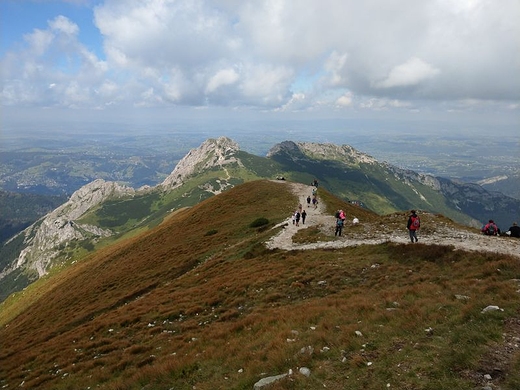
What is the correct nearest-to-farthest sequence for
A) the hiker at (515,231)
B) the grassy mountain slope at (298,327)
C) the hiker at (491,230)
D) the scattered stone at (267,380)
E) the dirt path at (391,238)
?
the grassy mountain slope at (298,327) < the scattered stone at (267,380) < the dirt path at (391,238) < the hiker at (515,231) < the hiker at (491,230)

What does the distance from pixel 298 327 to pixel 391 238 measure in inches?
761

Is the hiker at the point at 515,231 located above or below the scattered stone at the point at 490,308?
below

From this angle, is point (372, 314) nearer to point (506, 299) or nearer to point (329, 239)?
point (506, 299)

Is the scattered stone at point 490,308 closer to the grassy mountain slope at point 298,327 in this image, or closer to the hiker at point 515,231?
the grassy mountain slope at point 298,327

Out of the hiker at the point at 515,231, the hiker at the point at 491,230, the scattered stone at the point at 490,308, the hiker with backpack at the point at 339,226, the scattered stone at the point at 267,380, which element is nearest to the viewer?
the scattered stone at the point at 267,380

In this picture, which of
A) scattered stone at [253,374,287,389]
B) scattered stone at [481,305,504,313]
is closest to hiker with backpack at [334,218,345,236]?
scattered stone at [481,305,504,313]

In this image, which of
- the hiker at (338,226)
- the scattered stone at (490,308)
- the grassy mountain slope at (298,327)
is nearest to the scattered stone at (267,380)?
the grassy mountain slope at (298,327)

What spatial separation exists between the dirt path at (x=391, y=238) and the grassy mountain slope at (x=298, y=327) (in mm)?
1894

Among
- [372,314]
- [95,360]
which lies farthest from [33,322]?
[372,314]

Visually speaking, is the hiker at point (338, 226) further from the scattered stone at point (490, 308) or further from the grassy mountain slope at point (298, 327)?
the scattered stone at point (490, 308)

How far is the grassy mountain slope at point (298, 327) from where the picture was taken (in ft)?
36.2

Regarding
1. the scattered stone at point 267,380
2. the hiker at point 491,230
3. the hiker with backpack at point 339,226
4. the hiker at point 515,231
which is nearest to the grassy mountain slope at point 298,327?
the scattered stone at point 267,380

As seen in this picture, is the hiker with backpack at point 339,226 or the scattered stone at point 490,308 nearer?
the scattered stone at point 490,308

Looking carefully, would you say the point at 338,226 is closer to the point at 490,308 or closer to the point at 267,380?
the point at 490,308
